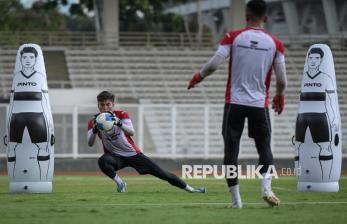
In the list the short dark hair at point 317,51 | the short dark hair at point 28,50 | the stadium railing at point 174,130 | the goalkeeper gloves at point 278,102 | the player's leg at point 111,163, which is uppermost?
the short dark hair at point 28,50

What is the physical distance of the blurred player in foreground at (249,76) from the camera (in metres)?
11.3

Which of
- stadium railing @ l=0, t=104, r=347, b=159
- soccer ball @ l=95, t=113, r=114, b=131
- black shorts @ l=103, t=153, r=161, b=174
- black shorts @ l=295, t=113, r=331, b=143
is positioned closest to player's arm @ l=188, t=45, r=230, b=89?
soccer ball @ l=95, t=113, r=114, b=131

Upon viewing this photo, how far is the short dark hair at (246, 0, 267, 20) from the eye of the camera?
1121 centimetres

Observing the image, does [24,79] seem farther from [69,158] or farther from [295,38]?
[295,38]

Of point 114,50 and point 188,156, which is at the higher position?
point 114,50

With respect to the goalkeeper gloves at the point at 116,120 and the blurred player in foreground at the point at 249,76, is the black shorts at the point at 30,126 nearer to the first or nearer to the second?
the goalkeeper gloves at the point at 116,120

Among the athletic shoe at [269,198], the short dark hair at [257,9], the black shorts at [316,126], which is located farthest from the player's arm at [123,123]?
the short dark hair at [257,9]

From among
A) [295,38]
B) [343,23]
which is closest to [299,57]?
[295,38]

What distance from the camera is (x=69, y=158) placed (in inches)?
1182

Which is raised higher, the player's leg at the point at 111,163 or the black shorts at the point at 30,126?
the black shorts at the point at 30,126

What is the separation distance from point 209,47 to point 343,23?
53.6ft

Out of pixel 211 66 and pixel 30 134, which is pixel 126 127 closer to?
pixel 30 134

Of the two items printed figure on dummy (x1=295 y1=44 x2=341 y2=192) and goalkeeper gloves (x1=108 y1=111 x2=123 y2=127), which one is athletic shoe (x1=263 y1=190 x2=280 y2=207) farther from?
printed figure on dummy (x1=295 y1=44 x2=341 y2=192)

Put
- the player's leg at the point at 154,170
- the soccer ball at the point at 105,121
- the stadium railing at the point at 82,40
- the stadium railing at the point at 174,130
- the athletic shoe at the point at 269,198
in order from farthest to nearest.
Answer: the stadium railing at the point at 82,40, the stadium railing at the point at 174,130, the player's leg at the point at 154,170, the soccer ball at the point at 105,121, the athletic shoe at the point at 269,198
